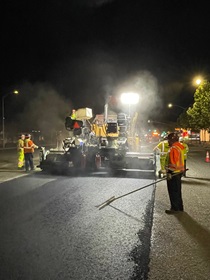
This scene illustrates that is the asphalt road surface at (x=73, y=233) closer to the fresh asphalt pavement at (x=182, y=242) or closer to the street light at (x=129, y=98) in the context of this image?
the fresh asphalt pavement at (x=182, y=242)

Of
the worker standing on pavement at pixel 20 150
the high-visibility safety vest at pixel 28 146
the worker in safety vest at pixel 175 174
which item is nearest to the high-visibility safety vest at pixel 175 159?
the worker in safety vest at pixel 175 174

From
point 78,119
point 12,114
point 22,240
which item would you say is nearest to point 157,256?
point 22,240

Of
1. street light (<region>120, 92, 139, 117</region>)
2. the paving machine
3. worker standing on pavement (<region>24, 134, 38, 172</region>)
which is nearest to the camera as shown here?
the paving machine

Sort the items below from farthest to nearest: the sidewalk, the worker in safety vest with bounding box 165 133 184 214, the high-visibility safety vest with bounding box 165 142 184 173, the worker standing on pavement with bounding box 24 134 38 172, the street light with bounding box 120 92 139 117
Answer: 1. the street light with bounding box 120 92 139 117
2. the worker standing on pavement with bounding box 24 134 38 172
3. the high-visibility safety vest with bounding box 165 142 184 173
4. the worker in safety vest with bounding box 165 133 184 214
5. the sidewalk

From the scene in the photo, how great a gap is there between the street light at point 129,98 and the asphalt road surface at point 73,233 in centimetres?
598

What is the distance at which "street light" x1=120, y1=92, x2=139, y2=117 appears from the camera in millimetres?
13750

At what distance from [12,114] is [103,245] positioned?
48.6m

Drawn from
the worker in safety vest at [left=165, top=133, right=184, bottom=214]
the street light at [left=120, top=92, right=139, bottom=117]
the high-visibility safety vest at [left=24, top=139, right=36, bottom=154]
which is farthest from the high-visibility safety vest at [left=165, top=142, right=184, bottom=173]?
the high-visibility safety vest at [left=24, top=139, right=36, bottom=154]

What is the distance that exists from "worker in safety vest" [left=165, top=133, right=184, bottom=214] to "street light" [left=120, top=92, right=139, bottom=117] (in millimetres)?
7362

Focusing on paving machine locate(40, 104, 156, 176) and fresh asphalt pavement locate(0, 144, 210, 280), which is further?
paving machine locate(40, 104, 156, 176)

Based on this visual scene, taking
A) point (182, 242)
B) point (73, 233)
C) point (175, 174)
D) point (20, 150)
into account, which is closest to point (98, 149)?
point (20, 150)

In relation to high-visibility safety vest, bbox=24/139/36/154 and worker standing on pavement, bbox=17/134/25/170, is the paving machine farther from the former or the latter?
worker standing on pavement, bbox=17/134/25/170

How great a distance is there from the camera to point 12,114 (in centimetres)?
5059

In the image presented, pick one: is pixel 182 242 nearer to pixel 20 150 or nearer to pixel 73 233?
pixel 73 233
